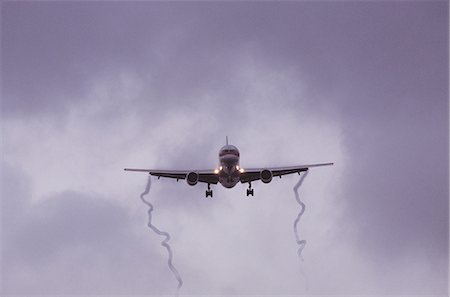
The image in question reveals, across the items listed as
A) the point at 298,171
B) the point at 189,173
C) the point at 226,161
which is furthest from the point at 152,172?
the point at 298,171

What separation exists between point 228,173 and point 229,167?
83 cm

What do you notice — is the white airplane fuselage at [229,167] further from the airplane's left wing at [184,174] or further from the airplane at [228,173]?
the airplane's left wing at [184,174]

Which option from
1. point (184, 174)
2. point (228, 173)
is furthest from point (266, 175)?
point (184, 174)

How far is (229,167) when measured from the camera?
276ft

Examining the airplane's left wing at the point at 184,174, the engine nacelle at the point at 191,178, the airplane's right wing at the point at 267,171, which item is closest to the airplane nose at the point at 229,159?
the airplane's right wing at the point at 267,171

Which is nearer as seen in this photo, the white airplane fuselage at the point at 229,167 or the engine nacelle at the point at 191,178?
the white airplane fuselage at the point at 229,167

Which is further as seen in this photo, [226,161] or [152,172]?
[152,172]

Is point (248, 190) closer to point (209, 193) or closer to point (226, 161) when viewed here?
point (209, 193)

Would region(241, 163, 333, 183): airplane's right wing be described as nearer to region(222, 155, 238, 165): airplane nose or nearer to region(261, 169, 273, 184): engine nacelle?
region(261, 169, 273, 184): engine nacelle

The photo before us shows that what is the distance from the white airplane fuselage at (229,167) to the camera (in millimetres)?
84125

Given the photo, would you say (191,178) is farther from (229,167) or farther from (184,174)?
(229,167)

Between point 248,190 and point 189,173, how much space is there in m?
10.9

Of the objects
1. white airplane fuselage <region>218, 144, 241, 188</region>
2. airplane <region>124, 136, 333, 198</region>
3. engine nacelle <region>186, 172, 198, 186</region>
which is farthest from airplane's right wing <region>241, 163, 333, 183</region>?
engine nacelle <region>186, 172, 198, 186</region>

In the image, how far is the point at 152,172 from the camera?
305 ft
